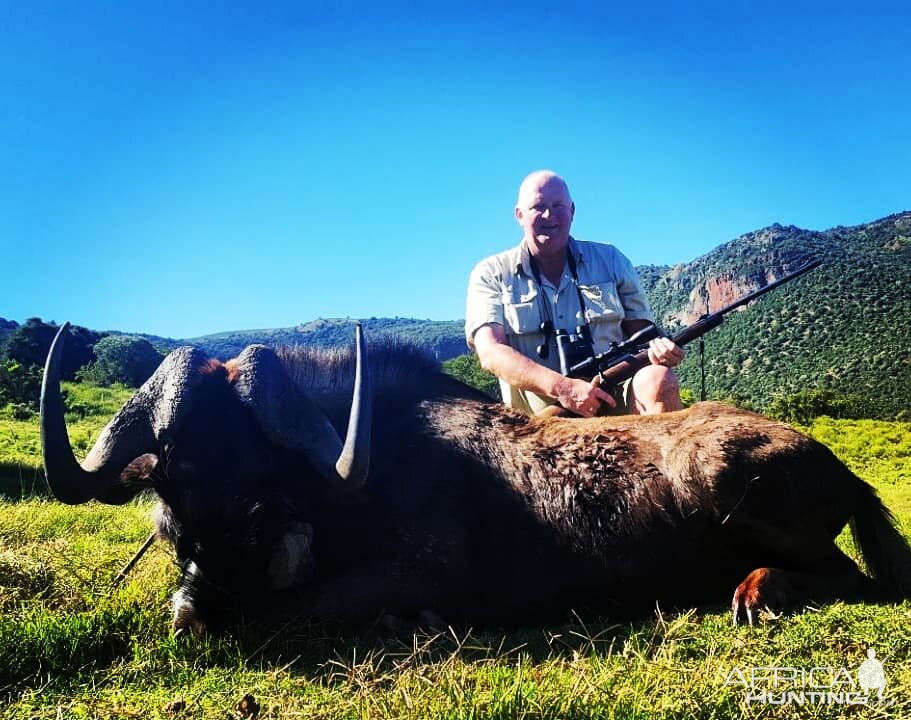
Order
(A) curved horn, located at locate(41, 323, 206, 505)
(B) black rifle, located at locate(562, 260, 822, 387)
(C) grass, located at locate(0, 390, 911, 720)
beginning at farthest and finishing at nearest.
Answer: (B) black rifle, located at locate(562, 260, 822, 387) < (A) curved horn, located at locate(41, 323, 206, 505) < (C) grass, located at locate(0, 390, 911, 720)

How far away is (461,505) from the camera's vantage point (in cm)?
408

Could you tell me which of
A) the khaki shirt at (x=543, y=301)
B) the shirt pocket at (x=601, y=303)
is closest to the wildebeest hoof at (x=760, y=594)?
the khaki shirt at (x=543, y=301)

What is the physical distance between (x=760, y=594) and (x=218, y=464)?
9.44ft

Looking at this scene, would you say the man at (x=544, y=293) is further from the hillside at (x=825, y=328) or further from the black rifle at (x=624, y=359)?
the hillside at (x=825, y=328)

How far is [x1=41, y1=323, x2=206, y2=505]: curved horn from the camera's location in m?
3.40

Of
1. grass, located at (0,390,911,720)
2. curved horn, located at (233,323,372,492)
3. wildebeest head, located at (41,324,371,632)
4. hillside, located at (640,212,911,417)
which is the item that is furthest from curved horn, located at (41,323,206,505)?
hillside, located at (640,212,911,417)

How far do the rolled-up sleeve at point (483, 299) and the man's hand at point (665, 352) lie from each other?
4.91ft

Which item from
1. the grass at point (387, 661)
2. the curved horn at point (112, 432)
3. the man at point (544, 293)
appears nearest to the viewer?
the grass at point (387, 661)

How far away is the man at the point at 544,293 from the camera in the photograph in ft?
20.4

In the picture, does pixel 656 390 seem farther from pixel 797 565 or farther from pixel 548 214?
pixel 548 214

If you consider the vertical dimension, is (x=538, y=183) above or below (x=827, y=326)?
above

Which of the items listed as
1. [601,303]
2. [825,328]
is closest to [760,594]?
[601,303]

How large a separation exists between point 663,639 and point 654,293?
94616mm

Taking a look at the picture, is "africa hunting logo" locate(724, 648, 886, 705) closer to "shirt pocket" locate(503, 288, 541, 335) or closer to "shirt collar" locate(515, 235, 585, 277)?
"shirt pocket" locate(503, 288, 541, 335)
